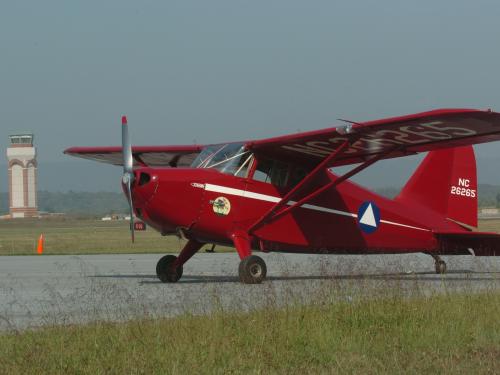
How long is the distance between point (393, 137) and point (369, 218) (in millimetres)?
2245

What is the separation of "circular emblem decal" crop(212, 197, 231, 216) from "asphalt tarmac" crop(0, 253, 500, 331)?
3.86ft

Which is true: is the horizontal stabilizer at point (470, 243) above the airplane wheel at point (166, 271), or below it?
above

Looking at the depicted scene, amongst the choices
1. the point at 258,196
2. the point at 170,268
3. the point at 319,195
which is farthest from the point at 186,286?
the point at 319,195

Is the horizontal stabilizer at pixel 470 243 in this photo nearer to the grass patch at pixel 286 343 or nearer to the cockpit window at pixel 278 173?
the cockpit window at pixel 278 173

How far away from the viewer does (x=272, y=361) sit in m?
6.97

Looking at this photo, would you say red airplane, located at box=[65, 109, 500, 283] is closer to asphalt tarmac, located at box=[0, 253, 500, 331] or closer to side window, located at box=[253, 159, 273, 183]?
side window, located at box=[253, 159, 273, 183]

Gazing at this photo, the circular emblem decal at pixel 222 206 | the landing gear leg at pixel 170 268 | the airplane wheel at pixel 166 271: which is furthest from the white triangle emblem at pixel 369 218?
the airplane wheel at pixel 166 271

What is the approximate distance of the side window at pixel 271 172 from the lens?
15633 mm

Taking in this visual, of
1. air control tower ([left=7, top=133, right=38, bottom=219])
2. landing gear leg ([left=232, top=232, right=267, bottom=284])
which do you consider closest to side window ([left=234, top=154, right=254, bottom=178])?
landing gear leg ([left=232, top=232, right=267, bottom=284])

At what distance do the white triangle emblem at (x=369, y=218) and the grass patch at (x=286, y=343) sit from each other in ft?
23.6

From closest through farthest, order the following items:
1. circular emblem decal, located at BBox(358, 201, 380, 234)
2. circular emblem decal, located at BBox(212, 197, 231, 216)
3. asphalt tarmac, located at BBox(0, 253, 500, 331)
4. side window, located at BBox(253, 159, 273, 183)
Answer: asphalt tarmac, located at BBox(0, 253, 500, 331) → circular emblem decal, located at BBox(212, 197, 231, 216) → side window, located at BBox(253, 159, 273, 183) → circular emblem decal, located at BBox(358, 201, 380, 234)

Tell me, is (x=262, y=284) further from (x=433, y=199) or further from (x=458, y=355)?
(x=458, y=355)

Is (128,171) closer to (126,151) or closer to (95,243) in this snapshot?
(126,151)

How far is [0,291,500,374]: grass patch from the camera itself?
22.0 feet
